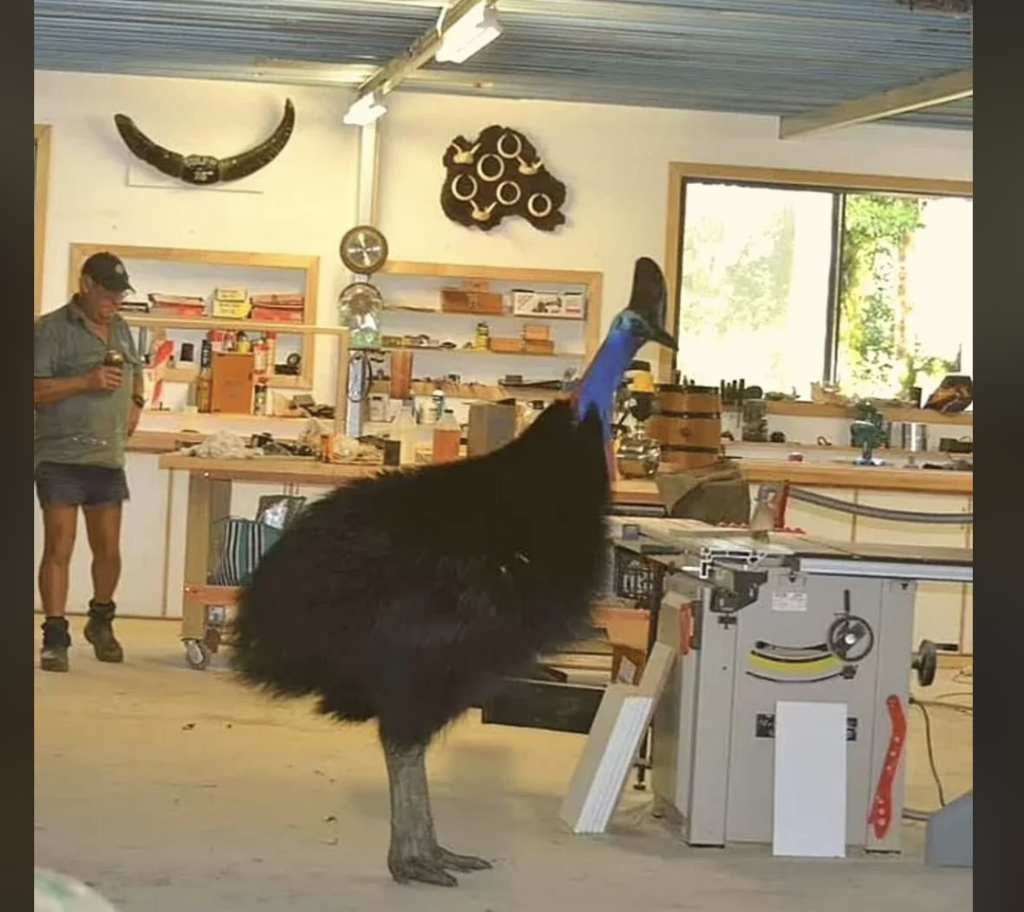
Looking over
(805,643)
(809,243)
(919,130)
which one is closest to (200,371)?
(809,243)

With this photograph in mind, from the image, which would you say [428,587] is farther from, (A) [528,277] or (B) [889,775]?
(A) [528,277]

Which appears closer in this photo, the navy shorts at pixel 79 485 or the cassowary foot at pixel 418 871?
the cassowary foot at pixel 418 871

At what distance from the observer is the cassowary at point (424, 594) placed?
366cm

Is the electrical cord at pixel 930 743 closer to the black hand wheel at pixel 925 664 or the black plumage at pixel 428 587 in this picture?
the black hand wheel at pixel 925 664

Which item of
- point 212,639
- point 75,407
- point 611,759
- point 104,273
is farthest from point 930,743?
point 104,273

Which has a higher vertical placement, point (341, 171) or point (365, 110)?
point (365, 110)

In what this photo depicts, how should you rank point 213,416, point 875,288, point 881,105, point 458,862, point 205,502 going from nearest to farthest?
point 458,862, point 205,502, point 881,105, point 213,416, point 875,288

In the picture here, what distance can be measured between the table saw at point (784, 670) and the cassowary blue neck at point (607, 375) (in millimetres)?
479

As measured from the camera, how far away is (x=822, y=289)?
8344mm

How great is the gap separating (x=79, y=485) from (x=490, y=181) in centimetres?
281

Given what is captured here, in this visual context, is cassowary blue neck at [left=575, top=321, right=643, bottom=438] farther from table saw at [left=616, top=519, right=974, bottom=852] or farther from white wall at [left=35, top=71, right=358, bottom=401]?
white wall at [left=35, top=71, right=358, bottom=401]

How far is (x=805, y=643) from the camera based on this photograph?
4176 millimetres

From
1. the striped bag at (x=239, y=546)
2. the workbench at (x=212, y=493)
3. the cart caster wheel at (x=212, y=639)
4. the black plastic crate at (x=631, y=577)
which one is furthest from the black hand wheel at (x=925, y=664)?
the cart caster wheel at (x=212, y=639)

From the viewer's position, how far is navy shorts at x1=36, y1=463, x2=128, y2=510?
20.4 ft
